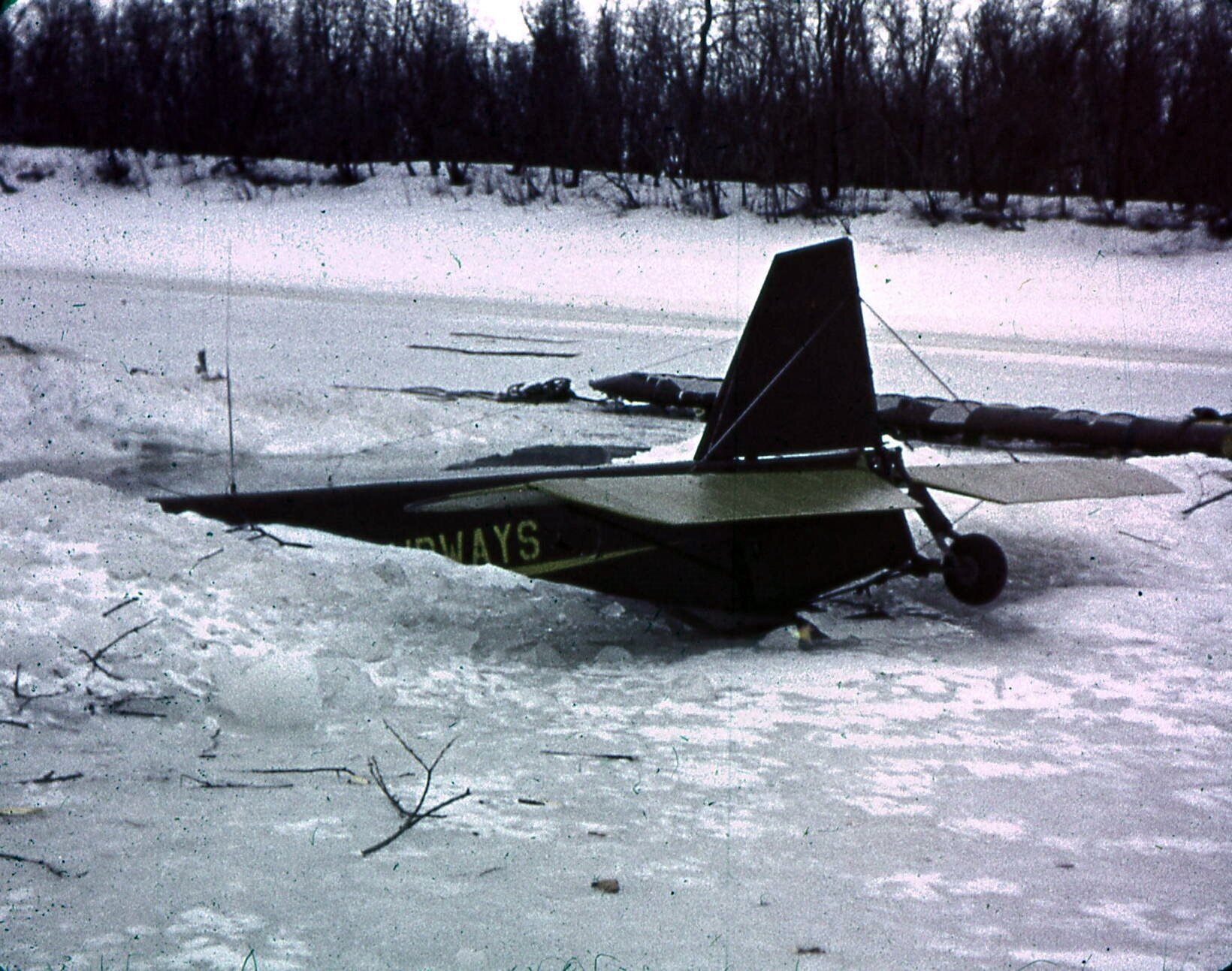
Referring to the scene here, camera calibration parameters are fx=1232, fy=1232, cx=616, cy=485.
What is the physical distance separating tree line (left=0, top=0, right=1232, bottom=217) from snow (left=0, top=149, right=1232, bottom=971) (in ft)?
33.7

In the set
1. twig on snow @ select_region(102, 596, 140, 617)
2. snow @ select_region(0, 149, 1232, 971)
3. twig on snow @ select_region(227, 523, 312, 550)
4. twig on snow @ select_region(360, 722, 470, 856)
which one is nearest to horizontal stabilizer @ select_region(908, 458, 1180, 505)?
snow @ select_region(0, 149, 1232, 971)

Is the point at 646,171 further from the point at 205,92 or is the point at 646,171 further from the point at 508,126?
the point at 205,92

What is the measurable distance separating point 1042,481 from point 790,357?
1.57 metres

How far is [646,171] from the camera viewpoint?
27.5 meters

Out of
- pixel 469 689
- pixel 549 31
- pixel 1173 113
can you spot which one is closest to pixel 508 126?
pixel 549 31

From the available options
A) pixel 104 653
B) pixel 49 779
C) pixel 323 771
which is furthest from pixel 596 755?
pixel 104 653

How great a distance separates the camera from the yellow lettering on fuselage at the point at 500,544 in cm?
673

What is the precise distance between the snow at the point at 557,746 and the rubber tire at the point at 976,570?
0.59 ft

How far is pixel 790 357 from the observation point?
713 centimetres

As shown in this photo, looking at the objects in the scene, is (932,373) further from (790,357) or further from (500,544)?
(500,544)

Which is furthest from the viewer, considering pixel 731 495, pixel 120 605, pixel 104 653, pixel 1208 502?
pixel 1208 502

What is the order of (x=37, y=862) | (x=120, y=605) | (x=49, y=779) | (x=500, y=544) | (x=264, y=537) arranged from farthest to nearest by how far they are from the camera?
(x=500, y=544) → (x=264, y=537) → (x=120, y=605) → (x=49, y=779) → (x=37, y=862)

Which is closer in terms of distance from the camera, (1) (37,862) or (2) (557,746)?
(1) (37,862)

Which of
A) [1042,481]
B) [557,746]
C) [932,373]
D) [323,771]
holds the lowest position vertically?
[557,746]
